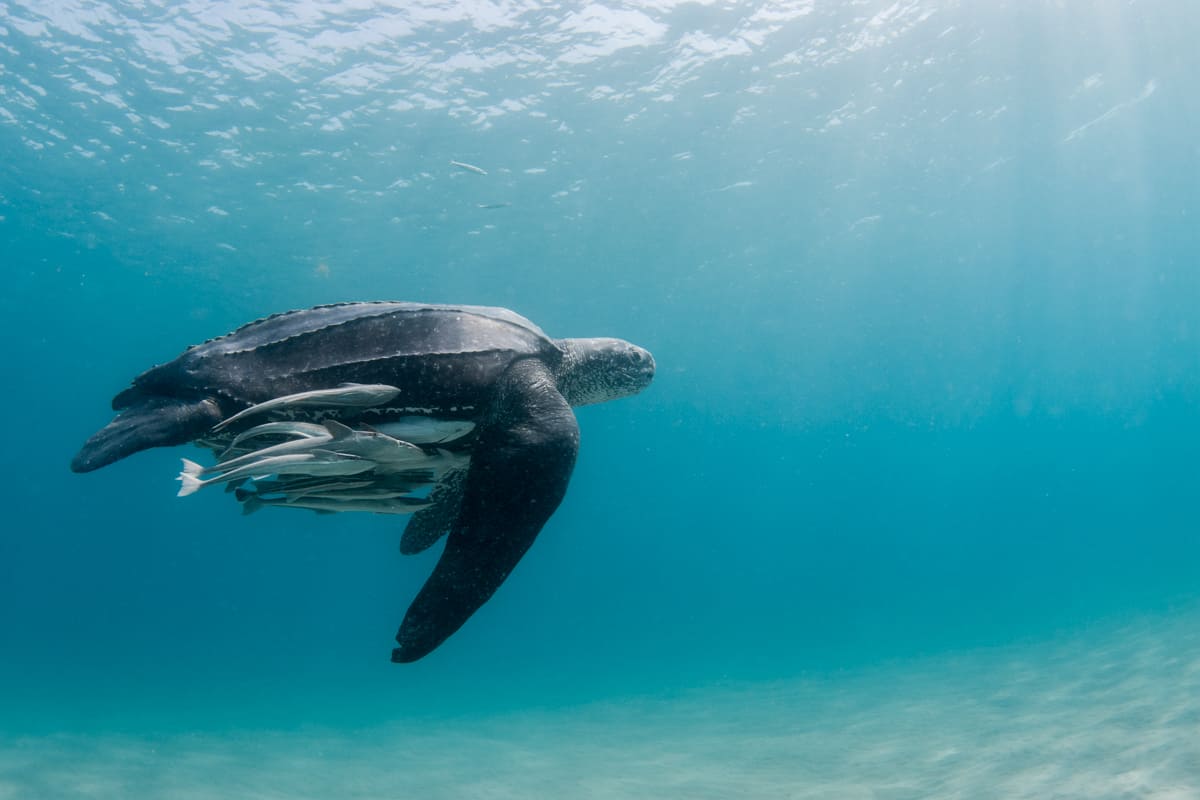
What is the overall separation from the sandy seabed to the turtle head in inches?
181

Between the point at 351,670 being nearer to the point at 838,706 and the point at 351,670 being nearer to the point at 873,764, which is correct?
the point at 838,706

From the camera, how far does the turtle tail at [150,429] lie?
225 cm

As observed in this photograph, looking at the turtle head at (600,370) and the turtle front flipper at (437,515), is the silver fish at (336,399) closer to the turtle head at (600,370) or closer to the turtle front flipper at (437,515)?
the turtle front flipper at (437,515)

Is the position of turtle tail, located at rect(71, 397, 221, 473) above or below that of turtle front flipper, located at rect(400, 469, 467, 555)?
below

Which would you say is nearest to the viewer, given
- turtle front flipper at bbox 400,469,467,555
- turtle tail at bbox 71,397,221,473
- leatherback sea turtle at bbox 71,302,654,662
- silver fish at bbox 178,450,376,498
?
silver fish at bbox 178,450,376,498

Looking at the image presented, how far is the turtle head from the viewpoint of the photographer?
3.38 m

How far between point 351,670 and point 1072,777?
123 feet

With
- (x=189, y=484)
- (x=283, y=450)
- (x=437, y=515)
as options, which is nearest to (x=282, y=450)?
(x=283, y=450)

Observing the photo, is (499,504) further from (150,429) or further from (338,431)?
(150,429)

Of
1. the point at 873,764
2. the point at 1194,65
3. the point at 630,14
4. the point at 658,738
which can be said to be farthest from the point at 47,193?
the point at 1194,65

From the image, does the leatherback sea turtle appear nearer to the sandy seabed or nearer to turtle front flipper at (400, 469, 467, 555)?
turtle front flipper at (400, 469, 467, 555)

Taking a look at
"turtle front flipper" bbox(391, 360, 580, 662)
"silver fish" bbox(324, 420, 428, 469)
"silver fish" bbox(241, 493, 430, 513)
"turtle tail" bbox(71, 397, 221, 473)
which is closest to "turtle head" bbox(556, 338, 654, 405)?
"turtle front flipper" bbox(391, 360, 580, 662)

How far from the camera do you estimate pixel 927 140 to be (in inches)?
949

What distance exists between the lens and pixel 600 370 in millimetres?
3561
